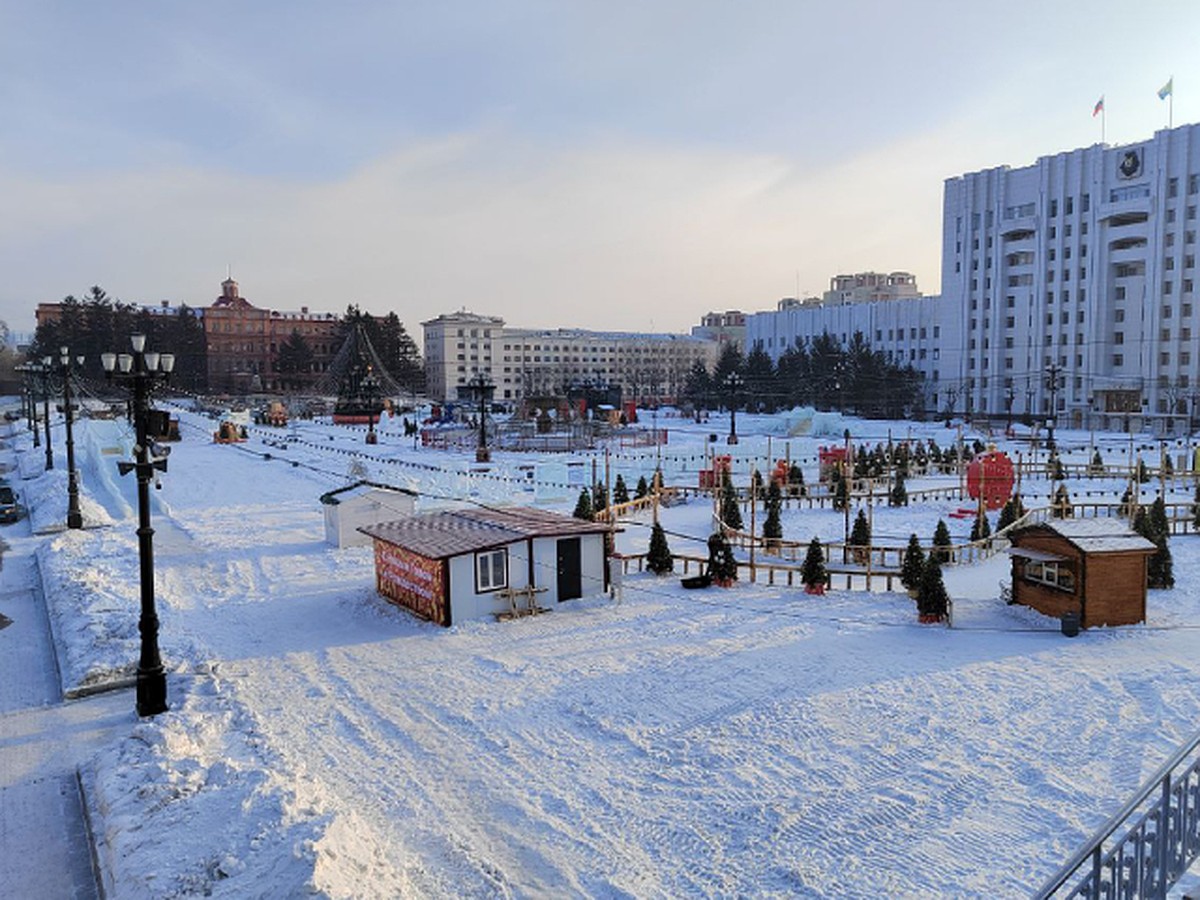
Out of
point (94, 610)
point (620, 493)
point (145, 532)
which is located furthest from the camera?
point (620, 493)

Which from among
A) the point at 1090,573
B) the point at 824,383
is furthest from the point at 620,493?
the point at 824,383

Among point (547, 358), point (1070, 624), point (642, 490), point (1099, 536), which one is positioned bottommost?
point (1070, 624)

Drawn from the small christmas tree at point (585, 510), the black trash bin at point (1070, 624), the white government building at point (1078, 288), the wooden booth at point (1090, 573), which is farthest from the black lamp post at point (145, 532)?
the white government building at point (1078, 288)

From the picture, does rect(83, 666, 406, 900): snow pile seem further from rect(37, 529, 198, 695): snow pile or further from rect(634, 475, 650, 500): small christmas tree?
rect(634, 475, 650, 500): small christmas tree

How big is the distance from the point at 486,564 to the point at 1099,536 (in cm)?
1227

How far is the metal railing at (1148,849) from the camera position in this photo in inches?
213

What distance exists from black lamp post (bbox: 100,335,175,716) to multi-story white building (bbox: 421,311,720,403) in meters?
120

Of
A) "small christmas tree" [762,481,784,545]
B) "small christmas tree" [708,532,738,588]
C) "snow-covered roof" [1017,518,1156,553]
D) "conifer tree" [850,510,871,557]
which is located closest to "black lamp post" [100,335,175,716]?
"small christmas tree" [708,532,738,588]

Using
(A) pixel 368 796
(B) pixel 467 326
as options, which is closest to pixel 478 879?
(A) pixel 368 796

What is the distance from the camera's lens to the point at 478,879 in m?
7.99

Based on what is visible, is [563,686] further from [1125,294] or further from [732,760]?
[1125,294]

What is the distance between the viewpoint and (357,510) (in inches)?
942

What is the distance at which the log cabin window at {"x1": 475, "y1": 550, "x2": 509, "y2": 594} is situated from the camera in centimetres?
1707

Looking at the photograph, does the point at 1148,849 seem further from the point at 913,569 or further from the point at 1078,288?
the point at 1078,288
